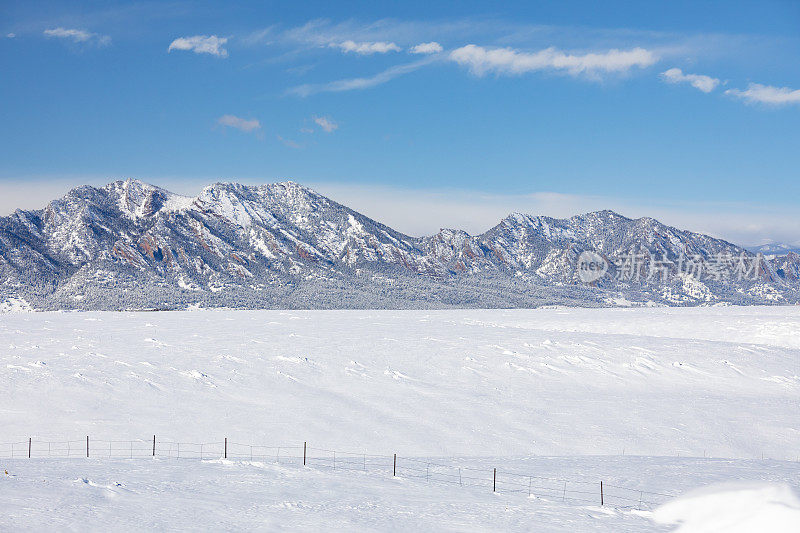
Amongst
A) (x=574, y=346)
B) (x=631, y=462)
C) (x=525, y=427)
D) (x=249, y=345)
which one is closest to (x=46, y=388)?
(x=249, y=345)

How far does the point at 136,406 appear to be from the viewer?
53.9 metres

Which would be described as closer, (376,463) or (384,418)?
(376,463)

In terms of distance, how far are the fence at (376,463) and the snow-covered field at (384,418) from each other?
0.33m

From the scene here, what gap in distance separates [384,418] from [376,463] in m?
13.7

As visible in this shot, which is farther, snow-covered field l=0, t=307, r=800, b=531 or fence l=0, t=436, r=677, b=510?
fence l=0, t=436, r=677, b=510

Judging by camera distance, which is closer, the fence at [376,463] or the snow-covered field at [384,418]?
the snow-covered field at [384,418]

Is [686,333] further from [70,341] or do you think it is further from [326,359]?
[70,341]

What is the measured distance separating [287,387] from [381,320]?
5459cm

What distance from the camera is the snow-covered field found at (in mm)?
28484

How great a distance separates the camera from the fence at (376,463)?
3378 centimetres

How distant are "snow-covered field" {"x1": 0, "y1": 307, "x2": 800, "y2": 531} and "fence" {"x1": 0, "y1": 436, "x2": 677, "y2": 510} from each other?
33 centimetres

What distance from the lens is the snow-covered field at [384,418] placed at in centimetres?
2848

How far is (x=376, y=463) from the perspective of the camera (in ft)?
134

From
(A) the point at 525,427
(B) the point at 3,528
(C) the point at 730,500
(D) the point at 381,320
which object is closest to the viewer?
(B) the point at 3,528
